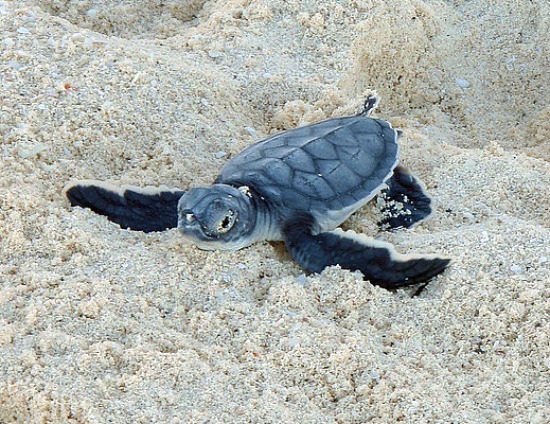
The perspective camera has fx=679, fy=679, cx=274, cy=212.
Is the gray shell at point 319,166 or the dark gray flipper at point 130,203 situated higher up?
the gray shell at point 319,166

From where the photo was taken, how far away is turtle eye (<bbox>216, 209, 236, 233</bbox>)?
6.87ft

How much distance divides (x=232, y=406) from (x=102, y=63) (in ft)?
5.49

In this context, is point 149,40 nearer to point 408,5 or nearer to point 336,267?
point 408,5

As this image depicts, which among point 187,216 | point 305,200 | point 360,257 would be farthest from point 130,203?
point 360,257

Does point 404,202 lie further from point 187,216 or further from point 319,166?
point 187,216

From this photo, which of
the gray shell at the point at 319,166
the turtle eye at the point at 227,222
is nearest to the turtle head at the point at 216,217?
the turtle eye at the point at 227,222

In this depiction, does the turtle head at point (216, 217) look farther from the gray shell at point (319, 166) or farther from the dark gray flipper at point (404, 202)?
the dark gray flipper at point (404, 202)

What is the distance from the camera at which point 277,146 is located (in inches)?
97.0

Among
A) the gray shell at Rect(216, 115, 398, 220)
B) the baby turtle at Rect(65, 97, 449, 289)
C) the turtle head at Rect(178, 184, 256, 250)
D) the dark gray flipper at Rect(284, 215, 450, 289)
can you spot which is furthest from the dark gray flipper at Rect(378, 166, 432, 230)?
the turtle head at Rect(178, 184, 256, 250)

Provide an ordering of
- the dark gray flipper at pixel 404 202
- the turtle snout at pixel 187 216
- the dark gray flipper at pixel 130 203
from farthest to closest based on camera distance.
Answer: the dark gray flipper at pixel 404 202, the dark gray flipper at pixel 130 203, the turtle snout at pixel 187 216

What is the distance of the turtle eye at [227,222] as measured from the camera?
6.87ft

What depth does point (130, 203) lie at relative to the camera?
7.71ft

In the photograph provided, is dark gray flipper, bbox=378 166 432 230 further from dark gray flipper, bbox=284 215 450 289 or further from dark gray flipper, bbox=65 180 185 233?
dark gray flipper, bbox=65 180 185 233

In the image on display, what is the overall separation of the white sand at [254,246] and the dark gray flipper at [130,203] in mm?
60
